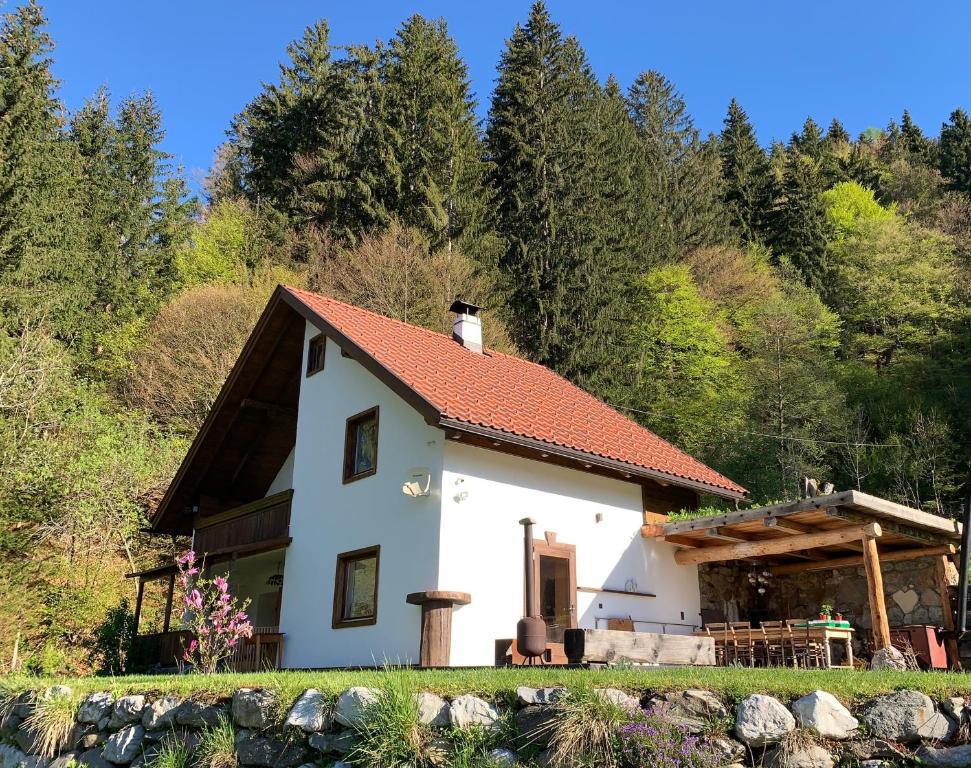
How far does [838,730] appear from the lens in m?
5.36

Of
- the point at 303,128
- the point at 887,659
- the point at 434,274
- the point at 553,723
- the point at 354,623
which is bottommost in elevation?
the point at 553,723

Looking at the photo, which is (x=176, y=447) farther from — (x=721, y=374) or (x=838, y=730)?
(x=838, y=730)

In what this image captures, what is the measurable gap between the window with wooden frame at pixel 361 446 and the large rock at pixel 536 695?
7.23m

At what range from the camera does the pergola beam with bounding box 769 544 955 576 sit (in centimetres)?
1327

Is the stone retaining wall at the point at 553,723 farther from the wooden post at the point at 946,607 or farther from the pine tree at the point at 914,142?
the pine tree at the point at 914,142

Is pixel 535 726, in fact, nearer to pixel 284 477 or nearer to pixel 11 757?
pixel 11 757

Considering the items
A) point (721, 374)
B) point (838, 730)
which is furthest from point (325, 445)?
point (721, 374)

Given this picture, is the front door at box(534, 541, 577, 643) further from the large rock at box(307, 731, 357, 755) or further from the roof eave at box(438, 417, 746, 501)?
the large rock at box(307, 731, 357, 755)

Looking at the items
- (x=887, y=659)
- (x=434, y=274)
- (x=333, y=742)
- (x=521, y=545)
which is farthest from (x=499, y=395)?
(x=434, y=274)

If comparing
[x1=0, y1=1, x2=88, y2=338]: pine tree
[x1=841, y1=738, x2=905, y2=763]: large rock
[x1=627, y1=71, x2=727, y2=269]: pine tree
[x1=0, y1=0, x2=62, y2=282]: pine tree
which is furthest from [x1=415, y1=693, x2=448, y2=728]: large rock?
[x1=627, y1=71, x2=727, y2=269]: pine tree

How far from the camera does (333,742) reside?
6336 mm

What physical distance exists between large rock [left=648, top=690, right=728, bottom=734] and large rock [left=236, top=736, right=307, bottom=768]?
9.19ft

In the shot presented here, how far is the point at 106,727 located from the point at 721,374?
84.9ft

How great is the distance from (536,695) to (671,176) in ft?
123
